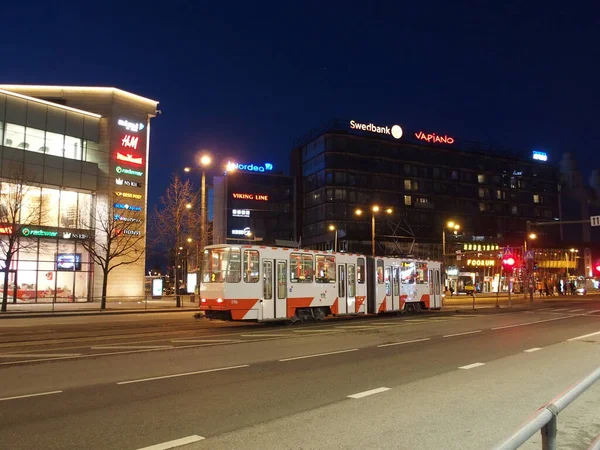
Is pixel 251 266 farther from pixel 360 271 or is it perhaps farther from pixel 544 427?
pixel 544 427

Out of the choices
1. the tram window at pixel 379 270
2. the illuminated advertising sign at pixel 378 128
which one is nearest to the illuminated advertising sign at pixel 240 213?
the illuminated advertising sign at pixel 378 128

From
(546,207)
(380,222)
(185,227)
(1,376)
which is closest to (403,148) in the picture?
(380,222)

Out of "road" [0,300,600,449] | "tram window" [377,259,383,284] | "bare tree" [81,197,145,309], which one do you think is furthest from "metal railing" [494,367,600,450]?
"bare tree" [81,197,145,309]

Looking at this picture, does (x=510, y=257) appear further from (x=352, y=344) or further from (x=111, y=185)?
(x=111, y=185)

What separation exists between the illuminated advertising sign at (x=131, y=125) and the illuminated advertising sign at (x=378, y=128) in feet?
152

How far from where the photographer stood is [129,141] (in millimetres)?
46500

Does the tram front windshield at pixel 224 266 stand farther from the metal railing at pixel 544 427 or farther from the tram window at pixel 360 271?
the metal railing at pixel 544 427

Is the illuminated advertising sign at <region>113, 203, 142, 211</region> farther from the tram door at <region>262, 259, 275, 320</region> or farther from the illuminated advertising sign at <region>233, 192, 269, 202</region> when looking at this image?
the illuminated advertising sign at <region>233, 192, 269, 202</region>

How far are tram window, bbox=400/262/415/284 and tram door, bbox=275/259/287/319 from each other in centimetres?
944

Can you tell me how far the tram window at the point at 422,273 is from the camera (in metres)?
30.5

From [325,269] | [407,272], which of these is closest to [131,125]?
[407,272]

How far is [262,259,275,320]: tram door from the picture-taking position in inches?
830

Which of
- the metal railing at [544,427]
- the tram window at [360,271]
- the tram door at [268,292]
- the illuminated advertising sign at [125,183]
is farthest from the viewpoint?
the illuminated advertising sign at [125,183]

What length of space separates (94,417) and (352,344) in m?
9.22
